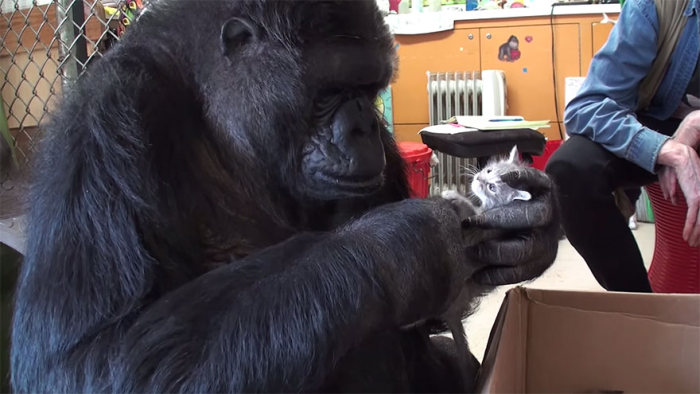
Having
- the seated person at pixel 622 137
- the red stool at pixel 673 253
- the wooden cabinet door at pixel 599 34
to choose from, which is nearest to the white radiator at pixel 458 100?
the wooden cabinet door at pixel 599 34

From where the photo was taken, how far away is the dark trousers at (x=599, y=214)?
5.70 ft

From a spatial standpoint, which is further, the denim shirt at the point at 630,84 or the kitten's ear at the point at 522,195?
the denim shirt at the point at 630,84

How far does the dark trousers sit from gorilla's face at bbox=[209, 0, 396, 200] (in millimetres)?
979

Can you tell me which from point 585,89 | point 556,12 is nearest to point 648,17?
point 585,89

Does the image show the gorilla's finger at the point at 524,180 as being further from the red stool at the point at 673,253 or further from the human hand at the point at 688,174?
the red stool at the point at 673,253

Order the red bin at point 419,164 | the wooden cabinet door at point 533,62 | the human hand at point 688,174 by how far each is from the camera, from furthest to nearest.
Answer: the wooden cabinet door at point 533,62 < the red bin at point 419,164 < the human hand at point 688,174

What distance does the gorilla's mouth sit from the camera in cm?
92

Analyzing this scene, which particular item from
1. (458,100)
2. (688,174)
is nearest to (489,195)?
(688,174)

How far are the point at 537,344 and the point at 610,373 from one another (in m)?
0.12

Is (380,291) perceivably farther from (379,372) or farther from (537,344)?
(537,344)

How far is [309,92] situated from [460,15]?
3.02 metres

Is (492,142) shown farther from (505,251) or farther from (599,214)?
(505,251)

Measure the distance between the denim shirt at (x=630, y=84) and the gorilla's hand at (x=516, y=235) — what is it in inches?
34.9

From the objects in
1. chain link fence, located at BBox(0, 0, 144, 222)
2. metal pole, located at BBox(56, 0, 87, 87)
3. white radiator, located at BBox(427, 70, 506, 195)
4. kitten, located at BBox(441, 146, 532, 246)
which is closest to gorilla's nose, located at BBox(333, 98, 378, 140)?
kitten, located at BBox(441, 146, 532, 246)
